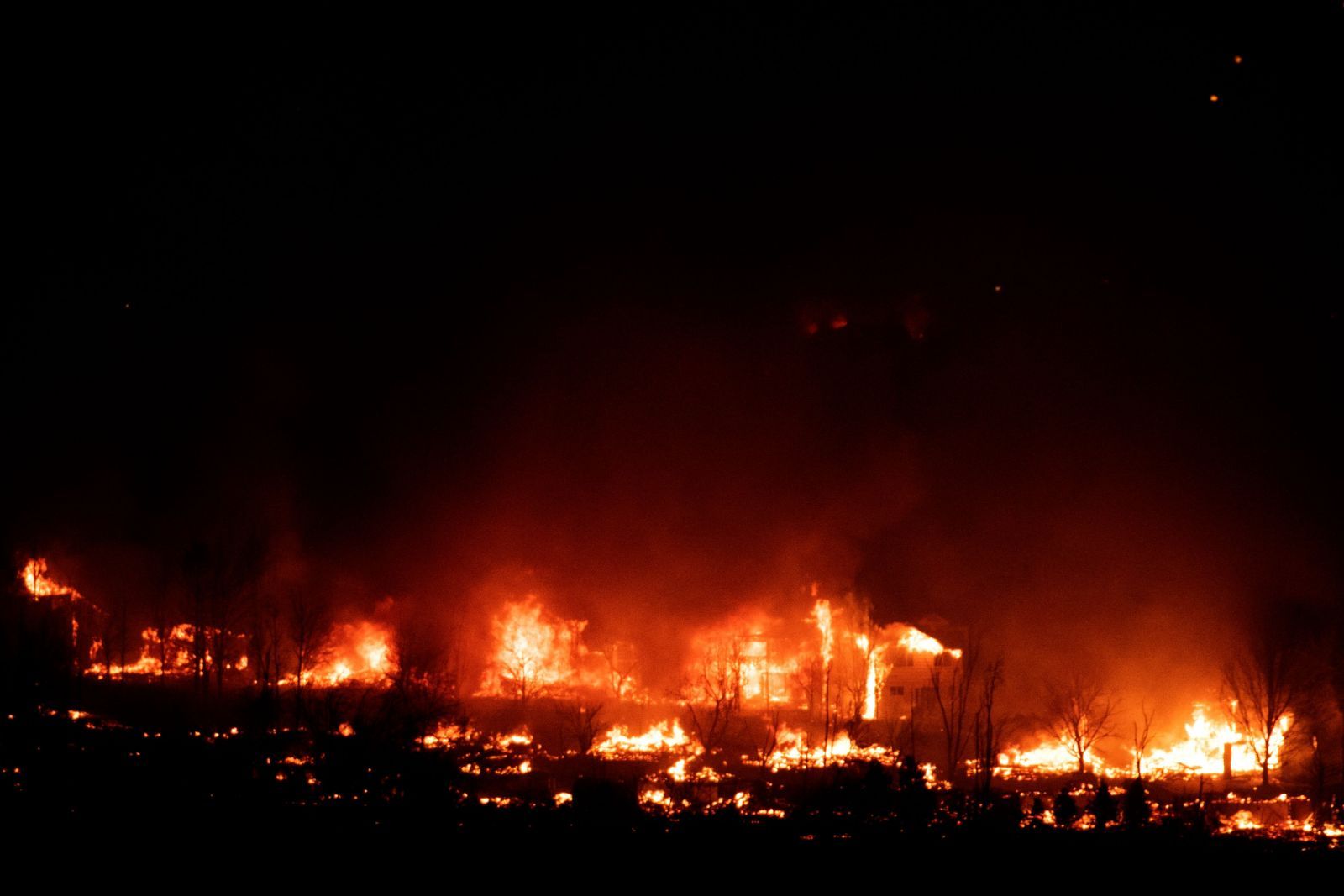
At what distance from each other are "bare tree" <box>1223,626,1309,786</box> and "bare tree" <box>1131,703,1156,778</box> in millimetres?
2624

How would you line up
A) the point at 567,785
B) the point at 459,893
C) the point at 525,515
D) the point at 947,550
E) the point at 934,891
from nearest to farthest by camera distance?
the point at 459,893
the point at 934,891
the point at 567,785
the point at 947,550
the point at 525,515

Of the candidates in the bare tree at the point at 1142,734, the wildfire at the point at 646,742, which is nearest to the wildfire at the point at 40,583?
the wildfire at the point at 646,742

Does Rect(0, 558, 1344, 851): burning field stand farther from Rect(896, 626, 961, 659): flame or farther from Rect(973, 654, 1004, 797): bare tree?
Rect(973, 654, 1004, 797): bare tree

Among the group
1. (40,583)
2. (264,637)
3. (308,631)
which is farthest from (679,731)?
(40,583)

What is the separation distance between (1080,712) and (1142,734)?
2.22 metres

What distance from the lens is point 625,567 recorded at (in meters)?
49.2

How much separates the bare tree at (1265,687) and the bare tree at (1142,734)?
8.61 feet

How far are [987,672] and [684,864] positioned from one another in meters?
25.6

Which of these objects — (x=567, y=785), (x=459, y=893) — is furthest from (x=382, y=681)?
(x=459, y=893)

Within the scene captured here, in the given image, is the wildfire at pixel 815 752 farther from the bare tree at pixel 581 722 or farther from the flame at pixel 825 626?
the flame at pixel 825 626

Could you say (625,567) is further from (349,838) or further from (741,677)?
(349,838)

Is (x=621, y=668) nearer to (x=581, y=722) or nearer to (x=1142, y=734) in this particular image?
(x=581, y=722)

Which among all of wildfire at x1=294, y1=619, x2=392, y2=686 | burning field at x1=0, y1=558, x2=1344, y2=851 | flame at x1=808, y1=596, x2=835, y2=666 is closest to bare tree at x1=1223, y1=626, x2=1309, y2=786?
burning field at x1=0, y1=558, x2=1344, y2=851

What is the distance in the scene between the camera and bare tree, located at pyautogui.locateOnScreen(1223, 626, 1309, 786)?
34.3 m
